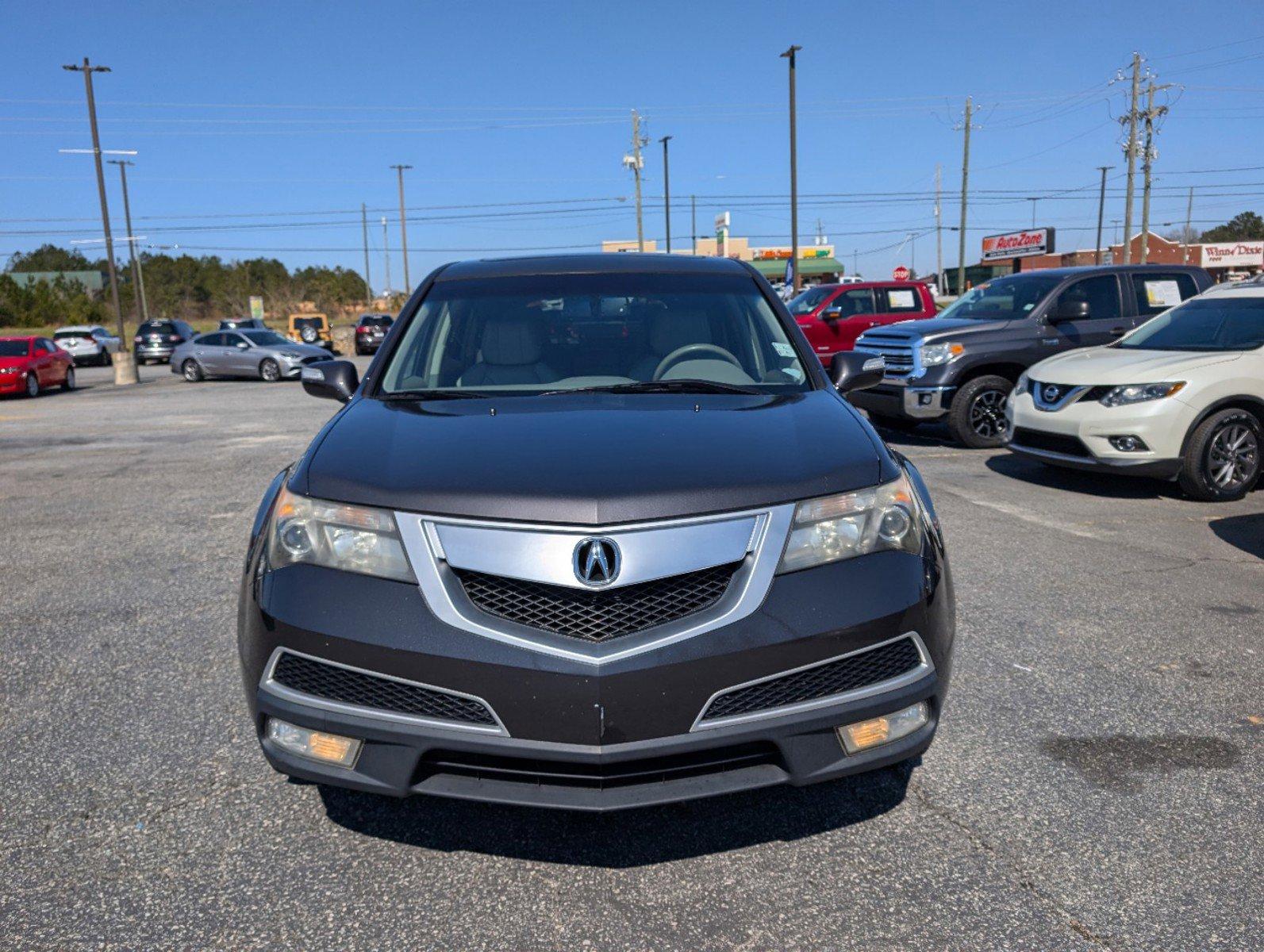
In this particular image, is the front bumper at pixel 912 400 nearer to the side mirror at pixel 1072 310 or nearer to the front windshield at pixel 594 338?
the side mirror at pixel 1072 310

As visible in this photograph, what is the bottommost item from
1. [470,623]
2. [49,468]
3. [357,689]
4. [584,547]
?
[49,468]

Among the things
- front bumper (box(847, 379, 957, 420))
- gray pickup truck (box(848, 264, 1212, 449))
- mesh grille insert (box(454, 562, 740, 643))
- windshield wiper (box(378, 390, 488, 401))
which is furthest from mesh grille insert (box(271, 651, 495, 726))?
gray pickup truck (box(848, 264, 1212, 449))

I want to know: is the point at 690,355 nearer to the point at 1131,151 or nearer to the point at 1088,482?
A: the point at 1088,482

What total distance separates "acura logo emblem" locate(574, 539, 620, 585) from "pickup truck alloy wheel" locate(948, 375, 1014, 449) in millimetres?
9028

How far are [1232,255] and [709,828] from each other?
3667 inches

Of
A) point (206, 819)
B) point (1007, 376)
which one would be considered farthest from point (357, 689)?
point (1007, 376)

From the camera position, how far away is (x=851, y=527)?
2.61m

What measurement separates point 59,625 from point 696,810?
3.55 metres

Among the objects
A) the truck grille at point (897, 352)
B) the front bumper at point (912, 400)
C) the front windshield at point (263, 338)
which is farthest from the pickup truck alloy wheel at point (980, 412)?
the front windshield at point (263, 338)

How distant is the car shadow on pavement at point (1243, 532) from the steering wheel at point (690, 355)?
4.09 metres

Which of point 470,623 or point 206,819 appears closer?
point 470,623

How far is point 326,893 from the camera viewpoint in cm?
262

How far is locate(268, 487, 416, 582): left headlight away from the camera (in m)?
2.51

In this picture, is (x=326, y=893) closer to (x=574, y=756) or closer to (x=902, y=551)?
(x=574, y=756)
